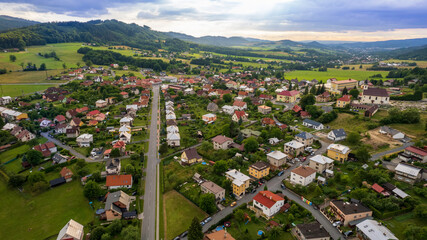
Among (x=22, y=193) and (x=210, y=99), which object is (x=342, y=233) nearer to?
(x=22, y=193)

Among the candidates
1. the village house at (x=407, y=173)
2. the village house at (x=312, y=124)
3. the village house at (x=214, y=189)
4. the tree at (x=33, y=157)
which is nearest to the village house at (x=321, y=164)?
the village house at (x=407, y=173)

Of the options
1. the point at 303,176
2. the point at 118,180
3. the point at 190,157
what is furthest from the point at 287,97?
the point at 118,180

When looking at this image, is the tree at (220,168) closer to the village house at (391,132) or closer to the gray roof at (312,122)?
the gray roof at (312,122)

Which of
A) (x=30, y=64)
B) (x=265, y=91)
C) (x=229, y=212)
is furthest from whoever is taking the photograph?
(x=30, y=64)

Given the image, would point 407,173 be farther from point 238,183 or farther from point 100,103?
point 100,103

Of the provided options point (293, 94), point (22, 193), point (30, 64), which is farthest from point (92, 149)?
point (30, 64)
